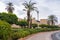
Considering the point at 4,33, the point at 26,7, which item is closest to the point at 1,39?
the point at 4,33

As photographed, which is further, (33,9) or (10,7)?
(10,7)

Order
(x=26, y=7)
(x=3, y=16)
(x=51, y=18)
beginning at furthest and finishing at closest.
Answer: (x=51, y=18), (x=26, y=7), (x=3, y=16)

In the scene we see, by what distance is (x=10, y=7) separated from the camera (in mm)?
92125

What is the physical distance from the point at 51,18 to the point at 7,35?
104567 millimetres

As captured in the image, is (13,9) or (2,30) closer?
(2,30)

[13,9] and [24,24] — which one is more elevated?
[13,9]

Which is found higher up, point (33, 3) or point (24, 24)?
point (33, 3)

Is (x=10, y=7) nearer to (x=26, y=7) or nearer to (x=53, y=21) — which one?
(x=26, y=7)

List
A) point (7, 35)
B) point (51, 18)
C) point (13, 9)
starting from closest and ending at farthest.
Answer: point (7, 35) < point (13, 9) < point (51, 18)

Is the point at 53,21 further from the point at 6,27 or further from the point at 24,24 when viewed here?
the point at 6,27

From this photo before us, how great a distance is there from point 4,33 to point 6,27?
52.3 inches

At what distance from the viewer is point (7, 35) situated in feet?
70.7

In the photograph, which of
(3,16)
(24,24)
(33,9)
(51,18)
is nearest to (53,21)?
(51,18)

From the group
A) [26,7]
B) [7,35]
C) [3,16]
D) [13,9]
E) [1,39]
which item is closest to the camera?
[1,39]
